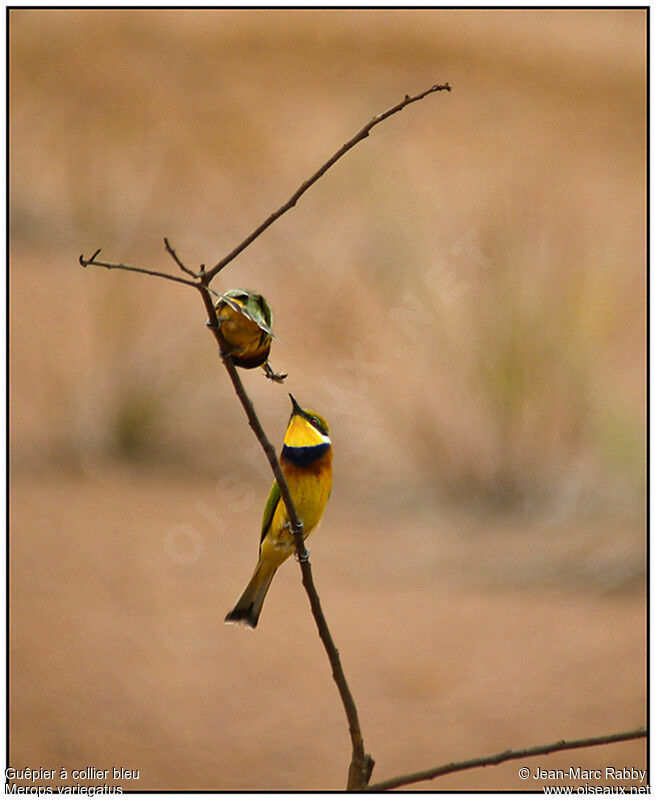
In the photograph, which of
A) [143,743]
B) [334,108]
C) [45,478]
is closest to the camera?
→ [143,743]

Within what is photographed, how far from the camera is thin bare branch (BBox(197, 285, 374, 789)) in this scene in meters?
0.32

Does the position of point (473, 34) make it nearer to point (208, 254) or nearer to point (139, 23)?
point (139, 23)

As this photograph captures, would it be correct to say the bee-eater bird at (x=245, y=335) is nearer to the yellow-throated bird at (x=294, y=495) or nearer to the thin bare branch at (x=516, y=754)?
the yellow-throated bird at (x=294, y=495)

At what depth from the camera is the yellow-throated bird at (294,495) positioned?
40 cm

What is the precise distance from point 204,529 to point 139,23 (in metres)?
1.51

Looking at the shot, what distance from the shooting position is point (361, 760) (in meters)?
0.42

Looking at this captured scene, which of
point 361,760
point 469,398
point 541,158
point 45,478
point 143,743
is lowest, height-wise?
point 361,760

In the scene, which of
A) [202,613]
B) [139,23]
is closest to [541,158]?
[139,23]

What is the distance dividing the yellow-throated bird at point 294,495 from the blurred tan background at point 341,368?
0.60 m

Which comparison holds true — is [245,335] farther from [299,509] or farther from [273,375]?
[299,509]


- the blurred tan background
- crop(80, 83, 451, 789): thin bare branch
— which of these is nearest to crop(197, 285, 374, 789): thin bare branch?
crop(80, 83, 451, 789): thin bare branch

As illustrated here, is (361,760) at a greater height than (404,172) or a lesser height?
lesser

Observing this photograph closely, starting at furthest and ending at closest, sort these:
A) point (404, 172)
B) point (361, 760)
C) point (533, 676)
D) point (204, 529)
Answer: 1. point (404, 172)
2. point (204, 529)
3. point (533, 676)
4. point (361, 760)

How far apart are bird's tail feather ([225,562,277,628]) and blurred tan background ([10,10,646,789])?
59cm
